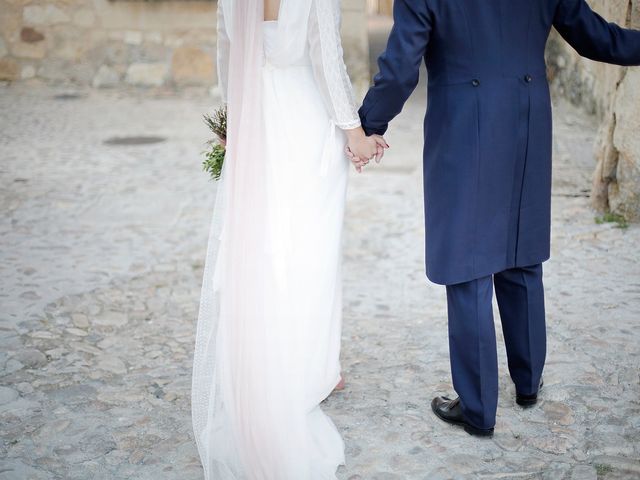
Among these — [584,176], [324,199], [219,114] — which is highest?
[219,114]

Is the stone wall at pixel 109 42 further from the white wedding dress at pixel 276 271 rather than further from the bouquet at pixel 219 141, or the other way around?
the white wedding dress at pixel 276 271

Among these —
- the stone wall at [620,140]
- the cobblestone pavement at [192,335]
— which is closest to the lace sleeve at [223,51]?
the cobblestone pavement at [192,335]

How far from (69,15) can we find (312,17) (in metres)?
8.69

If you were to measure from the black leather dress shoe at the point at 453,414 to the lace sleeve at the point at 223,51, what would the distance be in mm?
1433

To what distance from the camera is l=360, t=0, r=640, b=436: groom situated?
258cm

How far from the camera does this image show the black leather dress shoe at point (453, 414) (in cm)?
291

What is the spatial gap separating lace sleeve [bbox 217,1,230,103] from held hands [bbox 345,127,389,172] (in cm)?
49

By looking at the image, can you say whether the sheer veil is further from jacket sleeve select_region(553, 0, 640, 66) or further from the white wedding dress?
jacket sleeve select_region(553, 0, 640, 66)

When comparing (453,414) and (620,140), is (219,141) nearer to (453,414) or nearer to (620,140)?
(453,414)

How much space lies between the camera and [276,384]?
2.71 m

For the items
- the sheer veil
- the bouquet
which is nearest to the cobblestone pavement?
the sheer veil

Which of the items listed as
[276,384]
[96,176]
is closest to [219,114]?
[276,384]

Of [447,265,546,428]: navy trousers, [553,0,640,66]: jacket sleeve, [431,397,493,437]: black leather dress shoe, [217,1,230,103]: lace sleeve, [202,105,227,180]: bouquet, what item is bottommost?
[431,397,493,437]: black leather dress shoe

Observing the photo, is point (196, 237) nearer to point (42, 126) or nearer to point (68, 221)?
point (68, 221)
